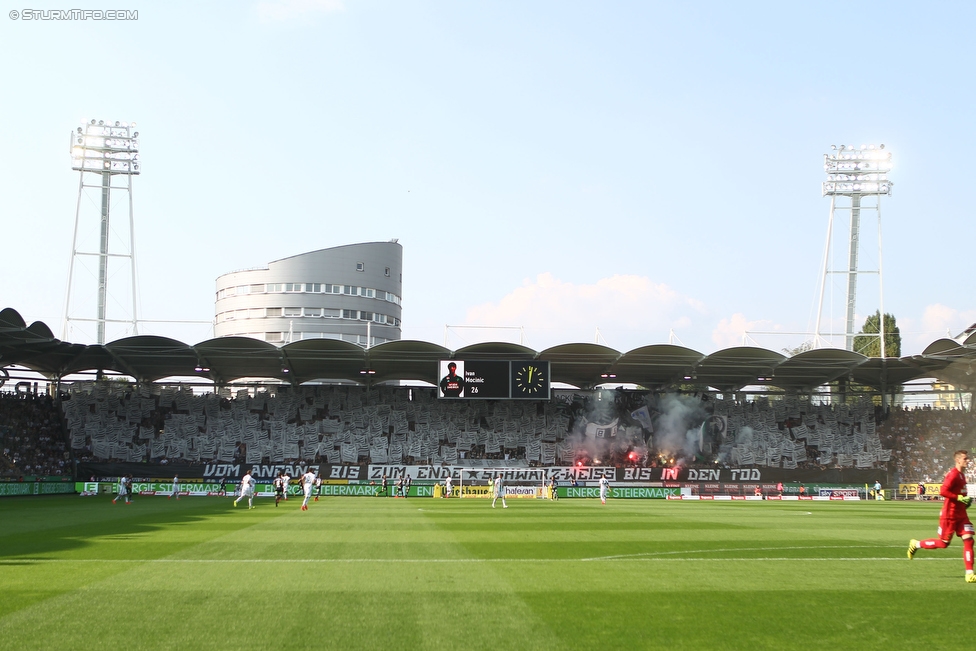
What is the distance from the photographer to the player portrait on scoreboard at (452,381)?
62281mm

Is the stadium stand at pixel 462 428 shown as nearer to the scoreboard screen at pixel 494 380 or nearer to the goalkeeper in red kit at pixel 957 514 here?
the scoreboard screen at pixel 494 380

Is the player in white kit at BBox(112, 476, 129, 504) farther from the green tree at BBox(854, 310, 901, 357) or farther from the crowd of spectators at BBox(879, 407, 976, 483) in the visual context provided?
the green tree at BBox(854, 310, 901, 357)

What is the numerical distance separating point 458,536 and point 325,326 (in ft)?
261

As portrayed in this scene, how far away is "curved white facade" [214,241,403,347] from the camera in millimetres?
100062

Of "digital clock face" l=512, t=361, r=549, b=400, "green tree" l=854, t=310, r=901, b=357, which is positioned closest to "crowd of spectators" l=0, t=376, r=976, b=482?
"digital clock face" l=512, t=361, r=549, b=400

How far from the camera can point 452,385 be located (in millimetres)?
62469

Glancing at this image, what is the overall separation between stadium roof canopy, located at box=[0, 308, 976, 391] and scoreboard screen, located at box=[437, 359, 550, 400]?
1176mm

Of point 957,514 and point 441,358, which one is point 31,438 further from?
point 957,514

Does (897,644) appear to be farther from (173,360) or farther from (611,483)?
(173,360)

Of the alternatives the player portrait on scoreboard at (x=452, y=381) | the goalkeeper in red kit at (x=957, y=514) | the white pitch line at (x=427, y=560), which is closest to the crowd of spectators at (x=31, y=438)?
the player portrait on scoreboard at (x=452, y=381)

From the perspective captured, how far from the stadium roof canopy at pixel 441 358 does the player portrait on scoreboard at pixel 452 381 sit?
1.19 metres

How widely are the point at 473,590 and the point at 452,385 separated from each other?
4969 centimetres

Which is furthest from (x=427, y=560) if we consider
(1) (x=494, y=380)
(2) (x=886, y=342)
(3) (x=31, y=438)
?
(2) (x=886, y=342)

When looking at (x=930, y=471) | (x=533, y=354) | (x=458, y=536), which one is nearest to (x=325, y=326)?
(x=533, y=354)
